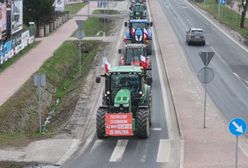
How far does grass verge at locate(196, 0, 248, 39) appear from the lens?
225 ft

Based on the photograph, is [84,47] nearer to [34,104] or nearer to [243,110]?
[34,104]

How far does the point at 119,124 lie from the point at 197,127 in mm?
4317

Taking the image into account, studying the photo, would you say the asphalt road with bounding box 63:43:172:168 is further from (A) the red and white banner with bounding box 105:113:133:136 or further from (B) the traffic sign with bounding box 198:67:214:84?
(B) the traffic sign with bounding box 198:67:214:84

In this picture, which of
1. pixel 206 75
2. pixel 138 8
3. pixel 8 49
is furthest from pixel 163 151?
pixel 138 8

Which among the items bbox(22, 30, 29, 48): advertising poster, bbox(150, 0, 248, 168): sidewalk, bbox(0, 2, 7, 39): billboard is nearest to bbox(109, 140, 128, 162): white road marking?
bbox(150, 0, 248, 168): sidewalk

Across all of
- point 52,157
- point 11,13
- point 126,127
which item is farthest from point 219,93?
point 11,13

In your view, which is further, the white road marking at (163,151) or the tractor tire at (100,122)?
the tractor tire at (100,122)

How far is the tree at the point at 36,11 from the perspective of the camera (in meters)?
58.8

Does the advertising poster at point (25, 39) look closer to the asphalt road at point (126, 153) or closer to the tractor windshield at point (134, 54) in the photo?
the tractor windshield at point (134, 54)

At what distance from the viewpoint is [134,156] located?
72.7ft

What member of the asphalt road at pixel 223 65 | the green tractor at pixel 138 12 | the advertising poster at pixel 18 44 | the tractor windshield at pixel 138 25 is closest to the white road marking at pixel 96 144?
the asphalt road at pixel 223 65

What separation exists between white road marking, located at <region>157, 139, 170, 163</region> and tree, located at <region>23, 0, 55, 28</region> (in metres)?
37.0

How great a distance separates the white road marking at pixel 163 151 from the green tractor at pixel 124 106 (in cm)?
75

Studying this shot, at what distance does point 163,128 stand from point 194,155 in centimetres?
432
